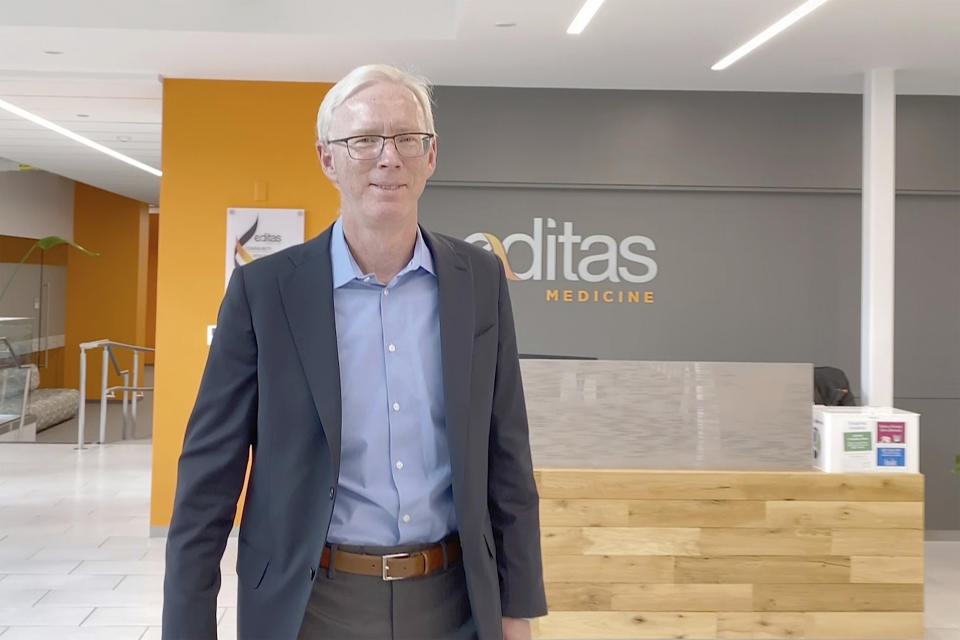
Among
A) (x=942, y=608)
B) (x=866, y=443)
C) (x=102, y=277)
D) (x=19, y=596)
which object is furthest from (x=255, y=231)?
(x=102, y=277)

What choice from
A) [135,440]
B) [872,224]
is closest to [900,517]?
[872,224]

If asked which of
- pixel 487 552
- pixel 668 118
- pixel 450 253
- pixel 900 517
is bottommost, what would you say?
pixel 900 517

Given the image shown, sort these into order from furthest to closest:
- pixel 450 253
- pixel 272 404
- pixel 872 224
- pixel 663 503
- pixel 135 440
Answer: pixel 135 440, pixel 872 224, pixel 663 503, pixel 450 253, pixel 272 404

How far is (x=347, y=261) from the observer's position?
1.95m

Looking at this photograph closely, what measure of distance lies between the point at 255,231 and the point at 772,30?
11.5 feet

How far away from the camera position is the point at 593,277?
746 centimetres

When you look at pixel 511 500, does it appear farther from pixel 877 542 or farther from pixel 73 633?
pixel 73 633

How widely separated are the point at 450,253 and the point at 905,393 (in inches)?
Result: 251

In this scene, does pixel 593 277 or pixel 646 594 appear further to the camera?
pixel 593 277

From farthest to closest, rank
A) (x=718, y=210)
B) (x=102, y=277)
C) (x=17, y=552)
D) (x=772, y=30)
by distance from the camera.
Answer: (x=102, y=277) → (x=718, y=210) → (x=17, y=552) → (x=772, y=30)

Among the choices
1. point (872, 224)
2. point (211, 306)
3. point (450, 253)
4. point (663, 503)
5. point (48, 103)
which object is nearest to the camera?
point (450, 253)

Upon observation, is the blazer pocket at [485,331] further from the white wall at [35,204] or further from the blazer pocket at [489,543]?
the white wall at [35,204]

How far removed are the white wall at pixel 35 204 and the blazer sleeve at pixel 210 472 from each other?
1306 centimetres

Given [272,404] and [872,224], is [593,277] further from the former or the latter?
[272,404]
